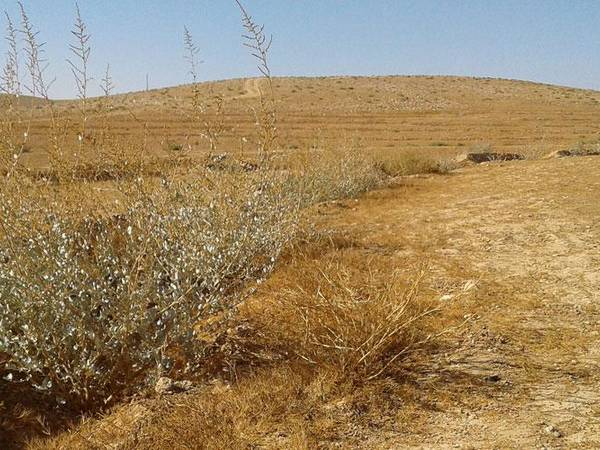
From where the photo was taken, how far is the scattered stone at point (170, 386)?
3.01 m

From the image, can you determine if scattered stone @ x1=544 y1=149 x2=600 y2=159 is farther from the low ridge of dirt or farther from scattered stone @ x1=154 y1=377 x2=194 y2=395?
scattered stone @ x1=154 y1=377 x2=194 y2=395

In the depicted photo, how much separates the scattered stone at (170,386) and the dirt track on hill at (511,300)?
118cm

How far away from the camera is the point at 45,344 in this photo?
2867mm

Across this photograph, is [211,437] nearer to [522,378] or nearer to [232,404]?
[232,404]

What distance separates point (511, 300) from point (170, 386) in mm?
2621

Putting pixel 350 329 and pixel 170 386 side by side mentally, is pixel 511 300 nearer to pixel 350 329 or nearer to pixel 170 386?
pixel 350 329

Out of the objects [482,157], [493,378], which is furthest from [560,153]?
[493,378]

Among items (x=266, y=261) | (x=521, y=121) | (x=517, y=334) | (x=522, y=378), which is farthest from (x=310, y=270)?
(x=521, y=121)

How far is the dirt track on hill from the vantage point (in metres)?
2.56

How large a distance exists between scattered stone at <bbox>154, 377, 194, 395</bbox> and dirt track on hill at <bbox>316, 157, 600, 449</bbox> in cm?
118

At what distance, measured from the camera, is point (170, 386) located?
304cm

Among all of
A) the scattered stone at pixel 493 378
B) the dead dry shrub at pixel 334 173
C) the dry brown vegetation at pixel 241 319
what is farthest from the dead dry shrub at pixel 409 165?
the scattered stone at pixel 493 378

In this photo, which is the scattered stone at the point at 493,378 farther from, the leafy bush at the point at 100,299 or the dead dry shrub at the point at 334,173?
the dead dry shrub at the point at 334,173

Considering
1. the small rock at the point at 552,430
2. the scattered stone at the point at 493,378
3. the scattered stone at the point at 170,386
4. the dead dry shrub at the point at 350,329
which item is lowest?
the small rock at the point at 552,430
